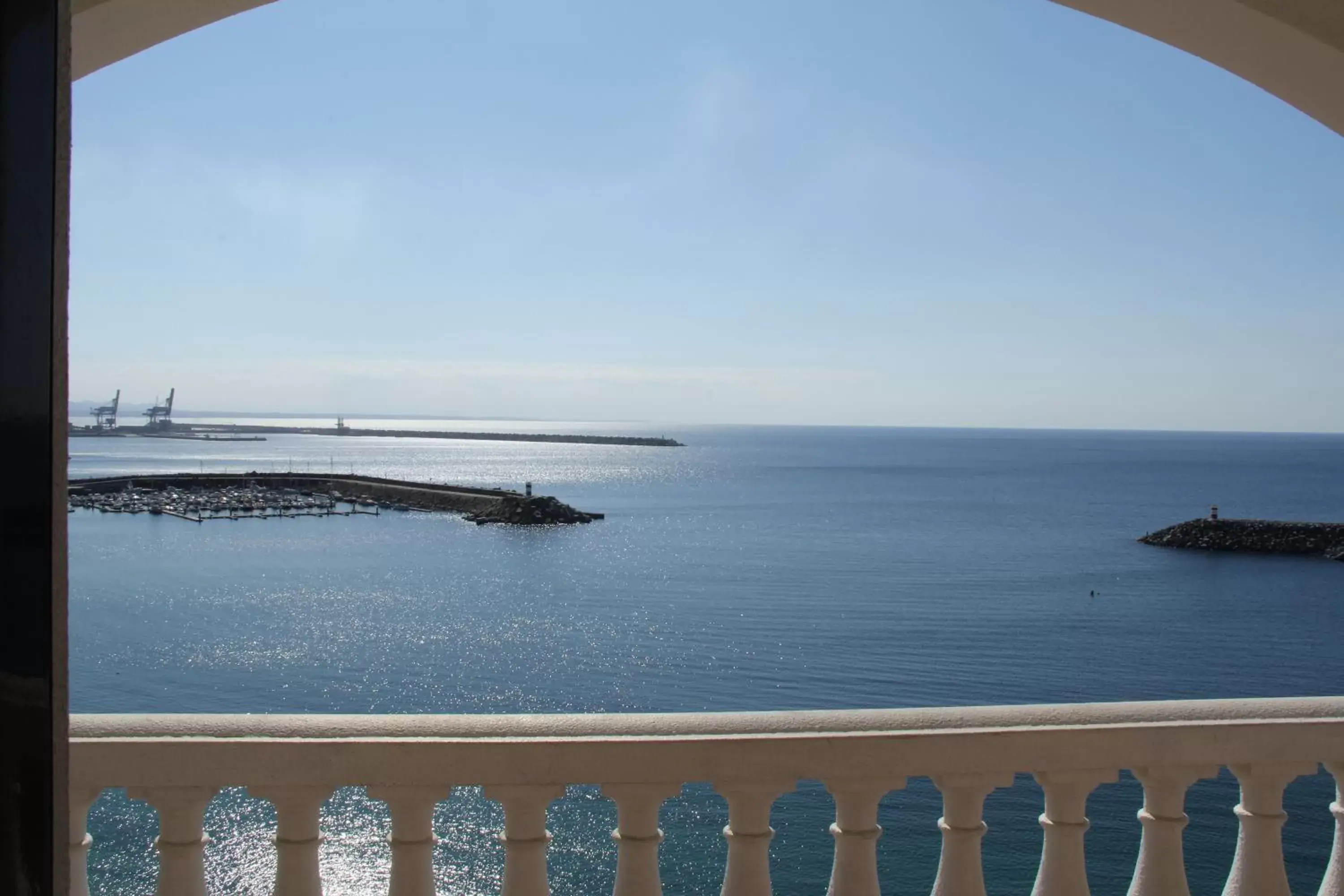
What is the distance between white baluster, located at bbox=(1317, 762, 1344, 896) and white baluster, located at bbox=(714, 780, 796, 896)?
1.35 metres

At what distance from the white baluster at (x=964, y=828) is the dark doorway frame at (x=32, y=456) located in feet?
5.92

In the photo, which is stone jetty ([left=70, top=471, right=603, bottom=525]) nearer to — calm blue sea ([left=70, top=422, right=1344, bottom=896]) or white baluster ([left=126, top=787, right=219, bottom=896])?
calm blue sea ([left=70, top=422, right=1344, bottom=896])

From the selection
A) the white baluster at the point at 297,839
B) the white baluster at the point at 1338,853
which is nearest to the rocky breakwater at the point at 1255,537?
the white baluster at the point at 1338,853

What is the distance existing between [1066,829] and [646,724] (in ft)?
3.33

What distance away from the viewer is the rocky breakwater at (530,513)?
67.5 metres

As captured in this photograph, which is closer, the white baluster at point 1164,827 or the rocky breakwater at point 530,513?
the white baluster at point 1164,827

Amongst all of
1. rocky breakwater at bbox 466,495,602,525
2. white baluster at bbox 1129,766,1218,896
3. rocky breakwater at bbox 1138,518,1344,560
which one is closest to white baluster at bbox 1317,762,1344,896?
white baluster at bbox 1129,766,1218,896

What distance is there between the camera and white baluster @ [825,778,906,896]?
214 centimetres

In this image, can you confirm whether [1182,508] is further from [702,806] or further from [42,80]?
[42,80]

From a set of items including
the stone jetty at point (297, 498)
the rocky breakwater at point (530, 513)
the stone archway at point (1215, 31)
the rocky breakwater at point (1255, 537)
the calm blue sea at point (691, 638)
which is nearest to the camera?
the stone archway at point (1215, 31)

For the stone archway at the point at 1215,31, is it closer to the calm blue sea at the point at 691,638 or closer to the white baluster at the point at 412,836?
the white baluster at the point at 412,836

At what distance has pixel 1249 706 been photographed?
2.38m

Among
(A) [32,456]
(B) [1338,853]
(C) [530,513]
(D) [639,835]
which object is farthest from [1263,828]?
(C) [530,513]

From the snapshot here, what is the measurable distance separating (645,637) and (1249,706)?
32119 millimetres
